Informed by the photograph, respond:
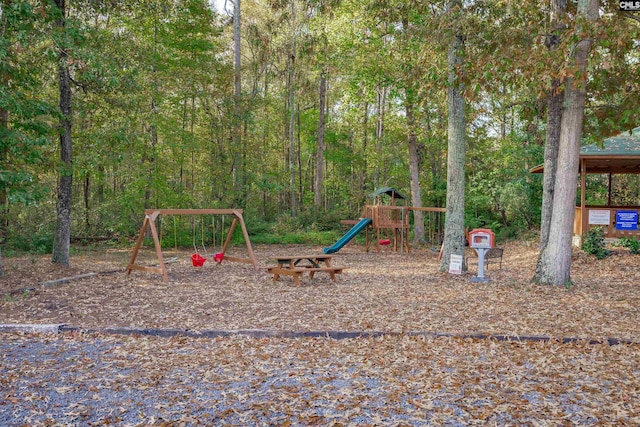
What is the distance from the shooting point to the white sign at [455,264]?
33.0 feet

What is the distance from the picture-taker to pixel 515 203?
59.1 feet

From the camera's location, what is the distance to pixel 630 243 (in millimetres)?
12117

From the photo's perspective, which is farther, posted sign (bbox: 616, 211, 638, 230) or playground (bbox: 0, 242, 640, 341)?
posted sign (bbox: 616, 211, 638, 230)

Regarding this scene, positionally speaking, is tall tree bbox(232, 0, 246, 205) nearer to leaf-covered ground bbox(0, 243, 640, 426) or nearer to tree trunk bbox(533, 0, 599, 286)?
leaf-covered ground bbox(0, 243, 640, 426)

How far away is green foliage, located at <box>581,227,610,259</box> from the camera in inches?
464

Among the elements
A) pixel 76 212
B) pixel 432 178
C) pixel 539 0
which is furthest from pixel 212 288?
pixel 432 178

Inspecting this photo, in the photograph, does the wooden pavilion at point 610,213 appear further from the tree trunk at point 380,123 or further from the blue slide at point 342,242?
the tree trunk at point 380,123

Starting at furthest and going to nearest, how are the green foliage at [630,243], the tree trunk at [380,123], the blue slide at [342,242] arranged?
the tree trunk at [380,123]
the blue slide at [342,242]
the green foliage at [630,243]

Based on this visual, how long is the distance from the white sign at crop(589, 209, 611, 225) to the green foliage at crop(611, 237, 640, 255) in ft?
1.81

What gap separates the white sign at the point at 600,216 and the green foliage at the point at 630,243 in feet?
1.81

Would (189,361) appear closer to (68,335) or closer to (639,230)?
(68,335)

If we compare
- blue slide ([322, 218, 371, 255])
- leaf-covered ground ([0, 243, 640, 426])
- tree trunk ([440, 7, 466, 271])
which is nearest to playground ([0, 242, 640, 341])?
leaf-covered ground ([0, 243, 640, 426])

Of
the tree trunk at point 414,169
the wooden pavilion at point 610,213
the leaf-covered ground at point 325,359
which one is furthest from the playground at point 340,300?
the tree trunk at point 414,169

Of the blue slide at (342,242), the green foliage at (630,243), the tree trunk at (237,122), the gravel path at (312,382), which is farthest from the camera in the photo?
the tree trunk at (237,122)
